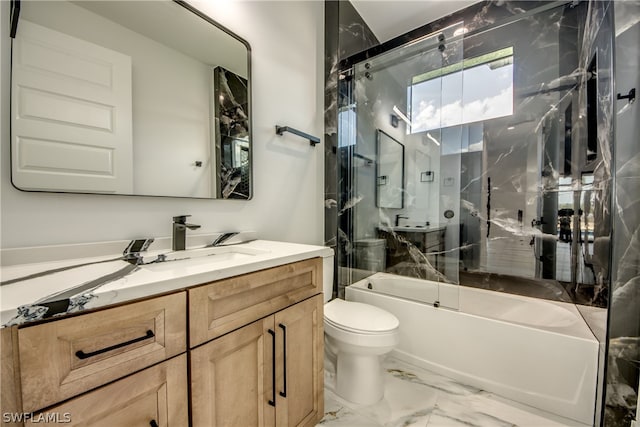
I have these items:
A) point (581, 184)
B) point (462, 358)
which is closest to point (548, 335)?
point (462, 358)

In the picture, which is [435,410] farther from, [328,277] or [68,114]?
[68,114]

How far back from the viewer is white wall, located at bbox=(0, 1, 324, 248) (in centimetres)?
85

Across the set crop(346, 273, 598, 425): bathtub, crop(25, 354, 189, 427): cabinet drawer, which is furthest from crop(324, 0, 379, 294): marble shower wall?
crop(25, 354, 189, 427): cabinet drawer

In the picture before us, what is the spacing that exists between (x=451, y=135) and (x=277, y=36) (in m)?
1.73

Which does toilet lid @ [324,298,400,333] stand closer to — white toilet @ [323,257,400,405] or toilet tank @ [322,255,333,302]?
white toilet @ [323,257,400,405]

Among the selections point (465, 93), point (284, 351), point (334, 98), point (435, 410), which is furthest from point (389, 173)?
point (284, 351)

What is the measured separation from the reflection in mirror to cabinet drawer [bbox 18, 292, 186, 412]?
2142mm

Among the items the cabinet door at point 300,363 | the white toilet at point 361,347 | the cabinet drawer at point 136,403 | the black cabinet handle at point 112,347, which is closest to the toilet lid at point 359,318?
the white toilet at point 361,347

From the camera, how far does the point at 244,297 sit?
2.91 ft

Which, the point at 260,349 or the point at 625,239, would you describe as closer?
the point at 260,349

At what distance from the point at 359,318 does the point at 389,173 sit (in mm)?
1552

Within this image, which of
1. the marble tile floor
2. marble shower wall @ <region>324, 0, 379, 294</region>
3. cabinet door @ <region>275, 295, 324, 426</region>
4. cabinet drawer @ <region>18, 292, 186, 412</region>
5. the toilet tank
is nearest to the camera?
cabinet drawer @ <region>18, 292, 186, 412</region>

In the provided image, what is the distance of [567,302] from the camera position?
1948 millimetres

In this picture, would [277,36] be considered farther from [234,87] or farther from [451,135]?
[451,135]
